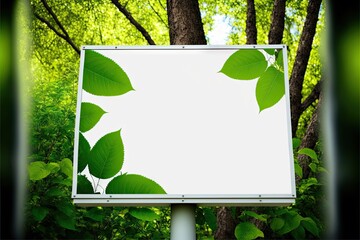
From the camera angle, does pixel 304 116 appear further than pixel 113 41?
Yes

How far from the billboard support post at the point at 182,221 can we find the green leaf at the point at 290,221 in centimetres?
94

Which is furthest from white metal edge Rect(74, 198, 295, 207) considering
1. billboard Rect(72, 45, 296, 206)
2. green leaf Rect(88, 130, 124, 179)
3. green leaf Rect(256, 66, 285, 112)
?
green leaf Rect(256, 66, 285, 112)

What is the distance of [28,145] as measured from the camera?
344 centimetres

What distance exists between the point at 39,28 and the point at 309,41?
5226 millimetres

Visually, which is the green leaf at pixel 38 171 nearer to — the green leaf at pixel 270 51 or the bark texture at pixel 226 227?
the green leaf at pixel 270 51

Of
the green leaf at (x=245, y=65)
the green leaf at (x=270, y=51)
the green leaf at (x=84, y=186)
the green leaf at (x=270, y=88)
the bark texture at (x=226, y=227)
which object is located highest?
the green leaf at (x=270, y=51)

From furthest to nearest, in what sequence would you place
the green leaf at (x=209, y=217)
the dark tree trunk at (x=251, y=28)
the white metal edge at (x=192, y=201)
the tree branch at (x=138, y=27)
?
the tree branch at (x=138, y=27), the dark tree trunk at (x=251, y=28), the green leaf at (x=209, y=217), the white metal edge at (x=192, y=201)

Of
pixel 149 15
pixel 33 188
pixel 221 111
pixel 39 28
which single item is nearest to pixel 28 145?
pixel 33 188

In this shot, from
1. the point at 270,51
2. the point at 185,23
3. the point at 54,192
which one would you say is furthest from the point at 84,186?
the point at 185,23

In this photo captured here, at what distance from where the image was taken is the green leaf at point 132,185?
238cm

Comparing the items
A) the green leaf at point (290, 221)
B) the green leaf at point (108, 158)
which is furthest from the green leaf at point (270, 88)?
the green leaf at point (290, 221)

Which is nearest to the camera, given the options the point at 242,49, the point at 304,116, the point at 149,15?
the point at 242,49

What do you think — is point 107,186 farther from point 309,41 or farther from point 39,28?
point 39,28

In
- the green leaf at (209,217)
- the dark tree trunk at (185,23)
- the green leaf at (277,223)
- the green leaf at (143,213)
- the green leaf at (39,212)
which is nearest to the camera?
the green leaf at (143,213)
